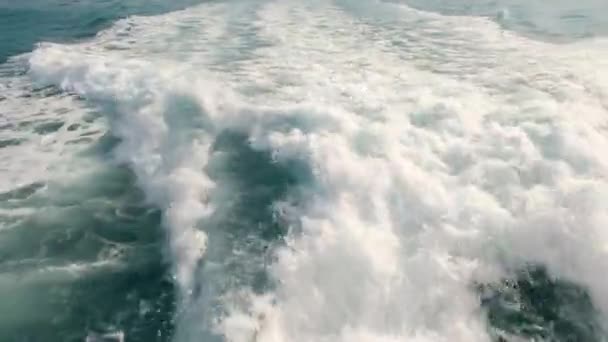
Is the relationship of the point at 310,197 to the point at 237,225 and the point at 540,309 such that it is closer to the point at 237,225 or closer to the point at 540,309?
the point at 237,225

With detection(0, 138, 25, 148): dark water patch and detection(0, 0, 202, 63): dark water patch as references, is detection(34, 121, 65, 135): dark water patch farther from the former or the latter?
detection(0, 0, 202, 63): dark water patch

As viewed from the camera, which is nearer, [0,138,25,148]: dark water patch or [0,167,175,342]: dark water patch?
[0,167,175,342]: dark water patch

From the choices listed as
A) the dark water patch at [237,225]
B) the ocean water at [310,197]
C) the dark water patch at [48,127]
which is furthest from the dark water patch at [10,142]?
the dark water patch at [237,225]

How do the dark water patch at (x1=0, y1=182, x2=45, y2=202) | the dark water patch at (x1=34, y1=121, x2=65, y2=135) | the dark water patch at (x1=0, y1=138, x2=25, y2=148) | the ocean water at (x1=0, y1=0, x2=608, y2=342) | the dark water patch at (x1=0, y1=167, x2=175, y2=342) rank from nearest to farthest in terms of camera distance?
the dark water patch at (x1=0, y1=167, x2=175, y2=342) → the ocean water at (x1=0, y1=0, x2=608, y2=342) → the dark water patch at (x1=0, y1=182, x2=45, y2=202) → the dark water patch at (x1=0, y1=138, x2=25, y2=148) → the dark water patch at (x1=34, y1=121, x2=65, y2=135)

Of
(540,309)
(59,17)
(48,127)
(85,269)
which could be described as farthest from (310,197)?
(59,17)

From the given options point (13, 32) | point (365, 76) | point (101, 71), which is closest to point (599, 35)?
point (365, 76)

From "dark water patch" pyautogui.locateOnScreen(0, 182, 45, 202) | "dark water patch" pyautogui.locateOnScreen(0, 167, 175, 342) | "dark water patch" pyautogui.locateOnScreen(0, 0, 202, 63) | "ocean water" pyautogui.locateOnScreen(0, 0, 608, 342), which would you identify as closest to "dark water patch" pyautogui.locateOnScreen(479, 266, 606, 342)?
"ocean water" pyautogui.locateOnScreen(0, 0, 608, 342)

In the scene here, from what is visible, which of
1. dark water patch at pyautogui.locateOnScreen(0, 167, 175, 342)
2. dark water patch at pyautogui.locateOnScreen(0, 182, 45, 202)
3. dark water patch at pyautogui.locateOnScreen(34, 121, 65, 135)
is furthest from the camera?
dark water patch at pyautogui.locateOnScreen(34, 121, 65, 135)

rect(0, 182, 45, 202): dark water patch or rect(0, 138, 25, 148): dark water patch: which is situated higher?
rect(0, 182, 45, 202): dark water patch
